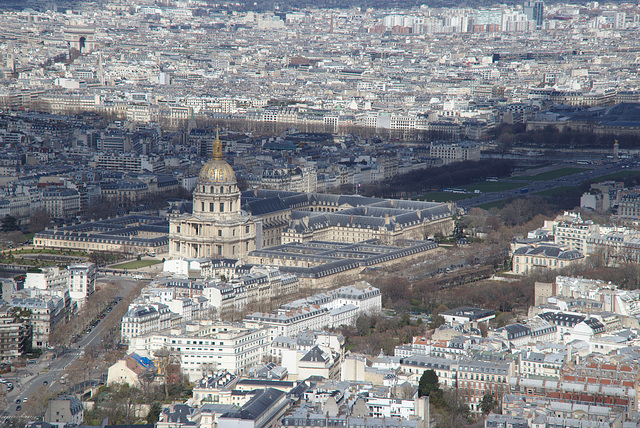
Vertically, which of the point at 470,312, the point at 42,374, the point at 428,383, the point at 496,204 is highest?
the point at 428,383

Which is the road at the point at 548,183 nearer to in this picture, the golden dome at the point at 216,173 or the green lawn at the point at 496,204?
the green lawn at the point at 496,204

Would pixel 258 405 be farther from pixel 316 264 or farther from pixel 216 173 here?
pixel 216 173

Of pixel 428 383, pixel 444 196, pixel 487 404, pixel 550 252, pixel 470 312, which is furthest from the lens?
pixel 444 196

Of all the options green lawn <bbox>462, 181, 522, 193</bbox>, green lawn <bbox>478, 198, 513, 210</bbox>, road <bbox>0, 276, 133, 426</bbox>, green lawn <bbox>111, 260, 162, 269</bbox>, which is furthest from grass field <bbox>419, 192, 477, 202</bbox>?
road <bbox>0, 276, 133, 426</bbox>

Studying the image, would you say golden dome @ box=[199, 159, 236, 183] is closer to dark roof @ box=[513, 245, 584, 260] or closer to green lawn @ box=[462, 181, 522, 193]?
dark roof @ box=[513, 245, 584, 260]

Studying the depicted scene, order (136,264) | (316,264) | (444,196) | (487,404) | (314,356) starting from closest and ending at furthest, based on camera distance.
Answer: (487,404)
(314,356)
(316,264)
(136,264)
(444,196)

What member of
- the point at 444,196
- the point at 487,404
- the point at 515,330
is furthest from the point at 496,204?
the point at 487,404

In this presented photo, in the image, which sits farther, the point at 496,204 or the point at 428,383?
the point at 496,204

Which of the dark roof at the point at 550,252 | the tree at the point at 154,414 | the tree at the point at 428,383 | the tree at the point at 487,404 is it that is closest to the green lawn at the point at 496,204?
the dark roof at the point at 550,252
